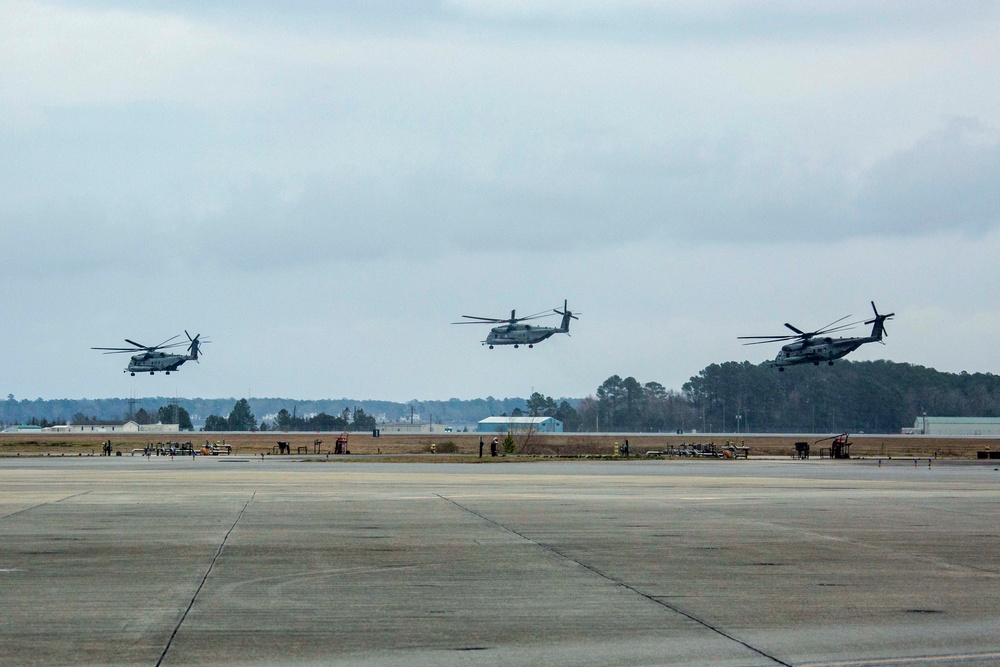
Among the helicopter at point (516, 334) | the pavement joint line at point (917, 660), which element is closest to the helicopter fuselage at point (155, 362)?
the helicopter at point (516, 334)

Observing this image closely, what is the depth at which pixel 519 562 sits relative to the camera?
2078 cm

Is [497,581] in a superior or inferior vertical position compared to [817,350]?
inferior

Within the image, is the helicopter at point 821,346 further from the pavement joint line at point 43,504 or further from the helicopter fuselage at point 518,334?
the pavement joint line at point 43,504

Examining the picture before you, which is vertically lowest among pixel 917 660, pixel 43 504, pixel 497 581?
pixel 917 660

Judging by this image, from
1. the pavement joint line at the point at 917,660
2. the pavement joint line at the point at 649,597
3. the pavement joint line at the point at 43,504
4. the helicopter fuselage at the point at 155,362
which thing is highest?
the helicopter fuselage at the point at 155,362

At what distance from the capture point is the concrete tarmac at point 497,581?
43.4 feet

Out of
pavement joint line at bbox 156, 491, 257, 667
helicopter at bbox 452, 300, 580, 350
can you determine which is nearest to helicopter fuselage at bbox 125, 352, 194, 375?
helicopter at bbox 452, 300, 580, 350

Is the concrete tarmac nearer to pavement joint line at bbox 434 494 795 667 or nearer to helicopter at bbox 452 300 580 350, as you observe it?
pavement joint line at bbox 434 494 795 667

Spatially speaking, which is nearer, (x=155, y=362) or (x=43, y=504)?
(x=43, y=504)

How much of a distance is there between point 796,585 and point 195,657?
9.74 metres

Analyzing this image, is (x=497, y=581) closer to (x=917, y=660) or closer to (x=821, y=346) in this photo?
(x=917, y=660)

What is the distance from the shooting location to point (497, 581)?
18.4m

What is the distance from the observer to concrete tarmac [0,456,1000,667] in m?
13.2

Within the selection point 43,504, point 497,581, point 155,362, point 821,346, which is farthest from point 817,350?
point 497,581
